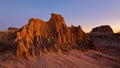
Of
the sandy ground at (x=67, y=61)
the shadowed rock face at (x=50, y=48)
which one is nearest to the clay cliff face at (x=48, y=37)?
the shadowed rock face at (x=50, y=48)

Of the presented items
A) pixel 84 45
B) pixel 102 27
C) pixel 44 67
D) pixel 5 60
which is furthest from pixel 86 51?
pixel 102 27

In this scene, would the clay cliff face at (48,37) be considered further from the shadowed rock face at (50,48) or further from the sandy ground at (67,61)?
the sandy ground at (67,61)

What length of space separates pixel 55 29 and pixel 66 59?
12.3 feet

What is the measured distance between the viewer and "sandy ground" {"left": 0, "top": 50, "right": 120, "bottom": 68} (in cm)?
1652

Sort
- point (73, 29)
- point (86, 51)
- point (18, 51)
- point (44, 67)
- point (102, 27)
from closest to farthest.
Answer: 1. point (44, 67)
2. point (18, 51)
3. point (86, 51)
4. point (73, 29)
5. point (102, 27)

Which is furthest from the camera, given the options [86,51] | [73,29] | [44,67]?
[73,29]

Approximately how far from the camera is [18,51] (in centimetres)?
1750

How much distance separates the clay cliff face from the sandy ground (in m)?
0.74

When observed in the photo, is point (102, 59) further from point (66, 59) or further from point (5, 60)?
point (5, 60)

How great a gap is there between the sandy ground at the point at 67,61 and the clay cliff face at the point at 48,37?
0.74 metres

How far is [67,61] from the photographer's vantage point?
17516 millimetres

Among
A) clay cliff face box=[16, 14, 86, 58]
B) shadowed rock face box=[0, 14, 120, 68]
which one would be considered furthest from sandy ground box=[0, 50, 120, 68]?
clay cliff face box=[16, 14, 86, 58]

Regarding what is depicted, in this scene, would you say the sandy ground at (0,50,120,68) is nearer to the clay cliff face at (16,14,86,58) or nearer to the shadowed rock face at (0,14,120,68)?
the shadowed rock face at (0,14,120,68)

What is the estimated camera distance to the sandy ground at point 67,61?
54.2 feet
